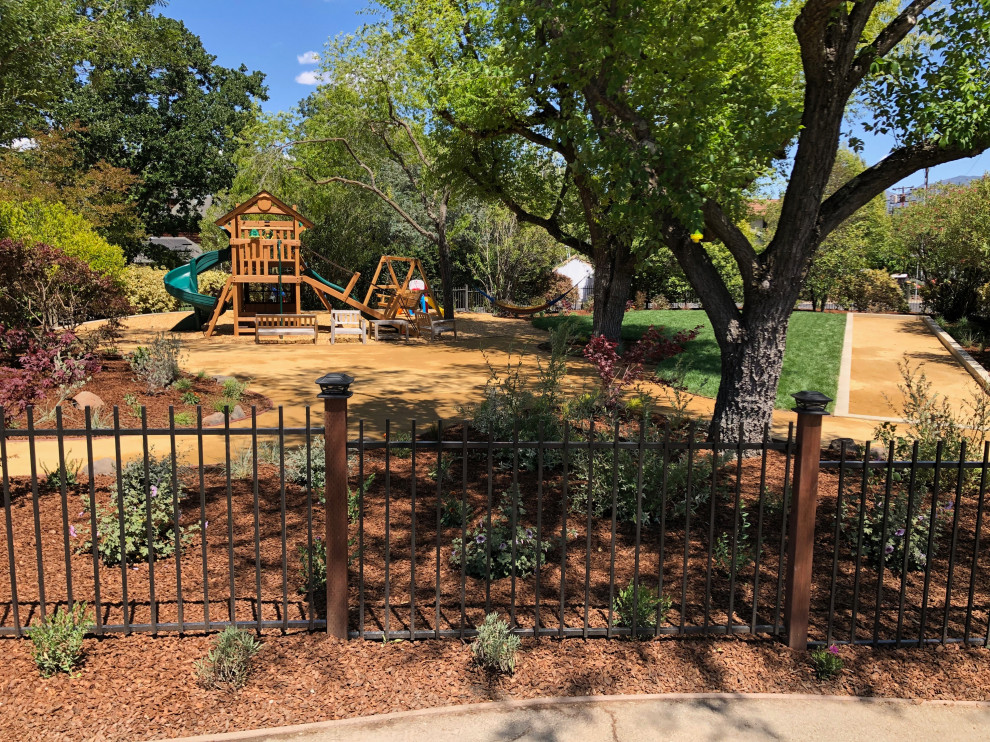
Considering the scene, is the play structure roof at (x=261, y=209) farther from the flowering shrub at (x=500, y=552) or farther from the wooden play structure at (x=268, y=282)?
the flowering shrub at (x=500, y=552)

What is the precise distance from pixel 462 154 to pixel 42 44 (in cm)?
854

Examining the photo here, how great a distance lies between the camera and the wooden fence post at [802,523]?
3.91m

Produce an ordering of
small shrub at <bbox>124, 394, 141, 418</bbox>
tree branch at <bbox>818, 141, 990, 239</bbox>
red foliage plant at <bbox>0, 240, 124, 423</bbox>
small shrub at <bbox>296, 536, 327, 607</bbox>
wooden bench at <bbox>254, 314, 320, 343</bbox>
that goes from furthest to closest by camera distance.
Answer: wooden bench at <bbox>254, 314, 320, 343</bbox> < red foliage plant at <bbox>0, 240, 124, 423</bbox> < small shrub at <bbox>124, 394, 141, 418</bbox> < tree branch at <bbox>818, 141, 990, 239</bbox> < small shrub at <bbox>296, 536, 327, 607</bbox>

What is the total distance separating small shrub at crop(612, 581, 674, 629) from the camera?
3945mm

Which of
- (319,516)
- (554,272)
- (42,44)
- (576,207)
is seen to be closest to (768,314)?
(319,516)

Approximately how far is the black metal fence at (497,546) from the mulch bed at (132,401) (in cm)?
182

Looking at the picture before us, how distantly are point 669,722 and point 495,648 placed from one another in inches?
34.4

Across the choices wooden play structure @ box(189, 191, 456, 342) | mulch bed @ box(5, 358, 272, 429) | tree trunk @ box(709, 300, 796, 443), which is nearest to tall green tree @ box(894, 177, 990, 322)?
tree trunk @ box(709, 300, 796, 443)

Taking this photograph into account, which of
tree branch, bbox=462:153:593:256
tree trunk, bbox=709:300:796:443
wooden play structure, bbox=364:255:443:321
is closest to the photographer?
tree trunk, bbox=709:300:796:443

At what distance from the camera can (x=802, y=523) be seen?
156 inches

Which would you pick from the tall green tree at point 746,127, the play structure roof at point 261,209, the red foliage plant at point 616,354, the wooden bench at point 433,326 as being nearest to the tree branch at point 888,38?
the tall green tree at point 746,127

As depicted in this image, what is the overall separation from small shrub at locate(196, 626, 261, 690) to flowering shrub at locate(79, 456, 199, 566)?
3.88ft

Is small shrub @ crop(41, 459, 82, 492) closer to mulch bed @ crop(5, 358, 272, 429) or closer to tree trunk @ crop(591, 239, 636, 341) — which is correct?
mulch bed @ crop(5, 358, 272, 429)

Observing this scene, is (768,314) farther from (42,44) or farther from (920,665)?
(42,44)
